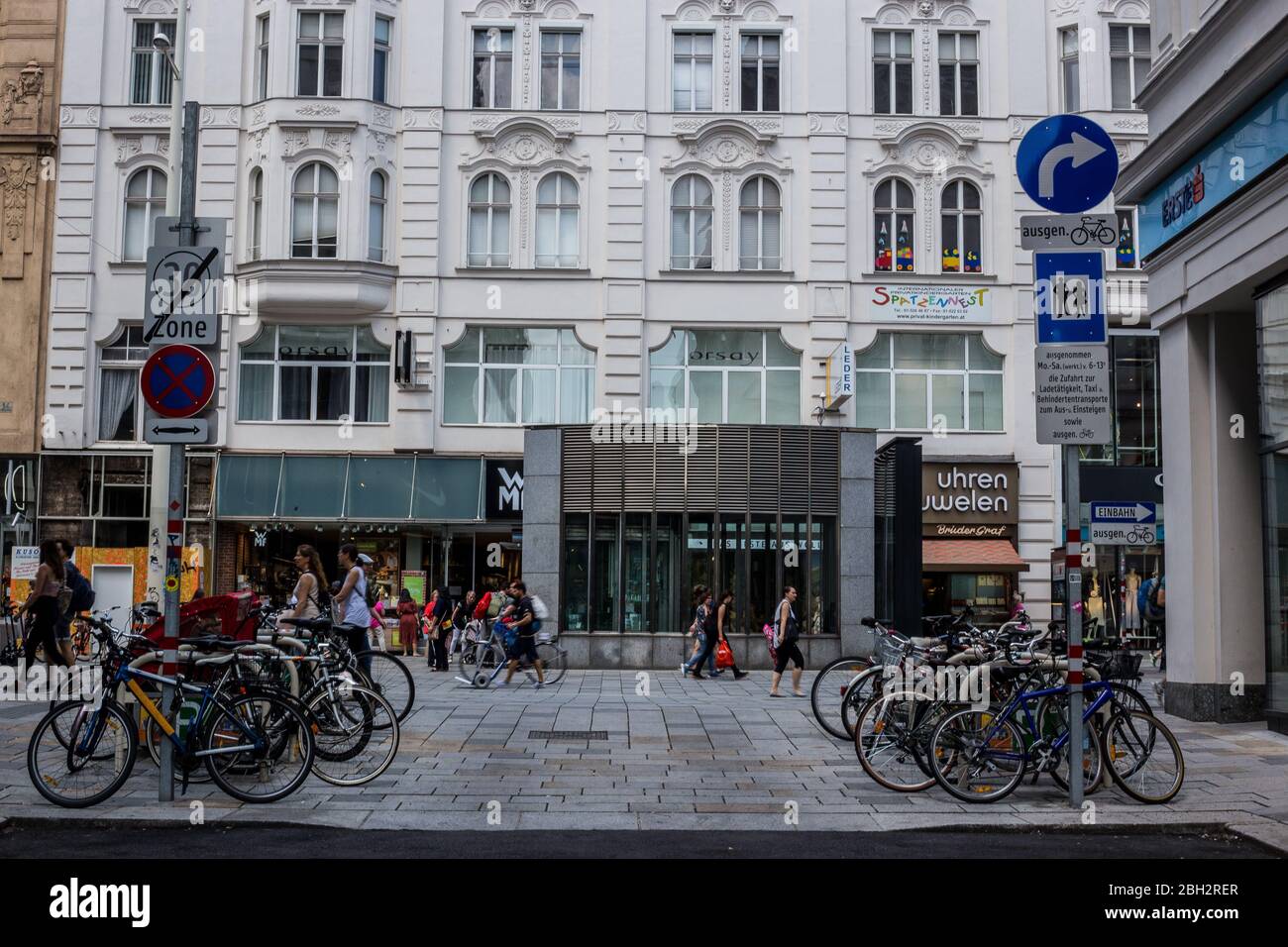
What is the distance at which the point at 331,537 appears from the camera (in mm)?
30297

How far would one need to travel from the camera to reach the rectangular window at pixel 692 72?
31.0 metres

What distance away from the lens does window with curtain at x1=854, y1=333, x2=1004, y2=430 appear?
30.4 meters

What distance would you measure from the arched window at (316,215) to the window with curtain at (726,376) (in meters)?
7.89

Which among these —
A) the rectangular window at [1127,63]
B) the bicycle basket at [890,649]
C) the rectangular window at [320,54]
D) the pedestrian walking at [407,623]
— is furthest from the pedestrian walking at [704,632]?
the rectangular window at [1127,63]

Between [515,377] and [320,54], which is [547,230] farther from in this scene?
[320,54]

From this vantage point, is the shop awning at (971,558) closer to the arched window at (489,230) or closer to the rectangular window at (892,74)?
the rectangular window at (892,74)

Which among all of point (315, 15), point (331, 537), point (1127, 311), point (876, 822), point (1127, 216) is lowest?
point (876, 822)

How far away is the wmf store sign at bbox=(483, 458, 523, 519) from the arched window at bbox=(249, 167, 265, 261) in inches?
294

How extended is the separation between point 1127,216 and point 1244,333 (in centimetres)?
1639

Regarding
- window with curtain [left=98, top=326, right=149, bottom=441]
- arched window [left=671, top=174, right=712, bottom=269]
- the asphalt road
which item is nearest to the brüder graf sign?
arched window [left=671, top=174, right=712, bottom=269]

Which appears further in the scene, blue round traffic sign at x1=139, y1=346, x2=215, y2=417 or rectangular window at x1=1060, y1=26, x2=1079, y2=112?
rectangular window at x1=1060, y1=26, x2=1079, y2=112

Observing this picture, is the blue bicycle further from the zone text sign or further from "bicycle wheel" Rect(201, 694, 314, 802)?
"bicycle wheel" Rect(201, 694, 314, 802)
